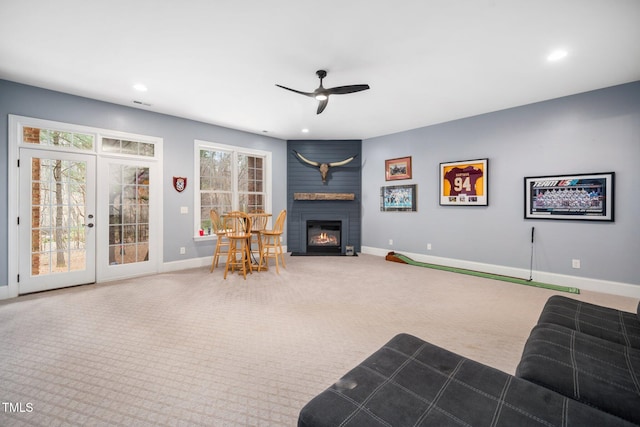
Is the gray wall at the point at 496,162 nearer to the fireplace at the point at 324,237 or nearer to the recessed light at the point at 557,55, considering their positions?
the fireplace at the point at 324,237

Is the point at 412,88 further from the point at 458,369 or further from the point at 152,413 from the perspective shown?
the point at 152,413

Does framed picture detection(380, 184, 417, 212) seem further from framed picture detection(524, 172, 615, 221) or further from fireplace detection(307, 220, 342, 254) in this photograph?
framed picture detection(524, 172, 615, 221)

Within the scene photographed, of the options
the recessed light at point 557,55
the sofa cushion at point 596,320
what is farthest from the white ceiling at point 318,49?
the sofa cushion at point 596,320

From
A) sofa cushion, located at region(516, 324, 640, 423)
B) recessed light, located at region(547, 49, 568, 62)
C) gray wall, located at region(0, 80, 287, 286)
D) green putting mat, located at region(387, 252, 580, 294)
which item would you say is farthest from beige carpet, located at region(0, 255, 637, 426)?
recessed light, located at region(547, 49, 568, 62)

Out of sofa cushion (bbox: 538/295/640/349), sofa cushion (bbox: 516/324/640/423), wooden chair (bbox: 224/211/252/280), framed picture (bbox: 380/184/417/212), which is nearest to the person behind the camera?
sofa cushion (bbox: 516/324/640/423)

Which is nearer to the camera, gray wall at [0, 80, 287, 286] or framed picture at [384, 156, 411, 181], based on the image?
gray wall at [0, 80, 287, 286]

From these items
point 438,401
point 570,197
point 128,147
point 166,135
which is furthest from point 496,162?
point 128,147

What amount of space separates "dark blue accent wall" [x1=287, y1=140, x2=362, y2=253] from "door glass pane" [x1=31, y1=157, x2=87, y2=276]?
3.83 metres

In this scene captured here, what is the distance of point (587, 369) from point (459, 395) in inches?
26.4

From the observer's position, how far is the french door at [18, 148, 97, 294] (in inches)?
143

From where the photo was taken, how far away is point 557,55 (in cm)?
290

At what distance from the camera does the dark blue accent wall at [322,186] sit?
6.61 meters

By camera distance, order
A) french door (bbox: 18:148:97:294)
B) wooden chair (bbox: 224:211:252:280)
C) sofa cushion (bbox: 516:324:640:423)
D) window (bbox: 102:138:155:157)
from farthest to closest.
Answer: wooden chair (bbox: 224:211:252:280) < window (bbox: 102:138:155:157) < french door (bbox: 18:148:97:294) < sofa cushion (bbox: 516:324:640:423)

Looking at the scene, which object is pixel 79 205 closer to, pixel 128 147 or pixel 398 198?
pixel 128 147
